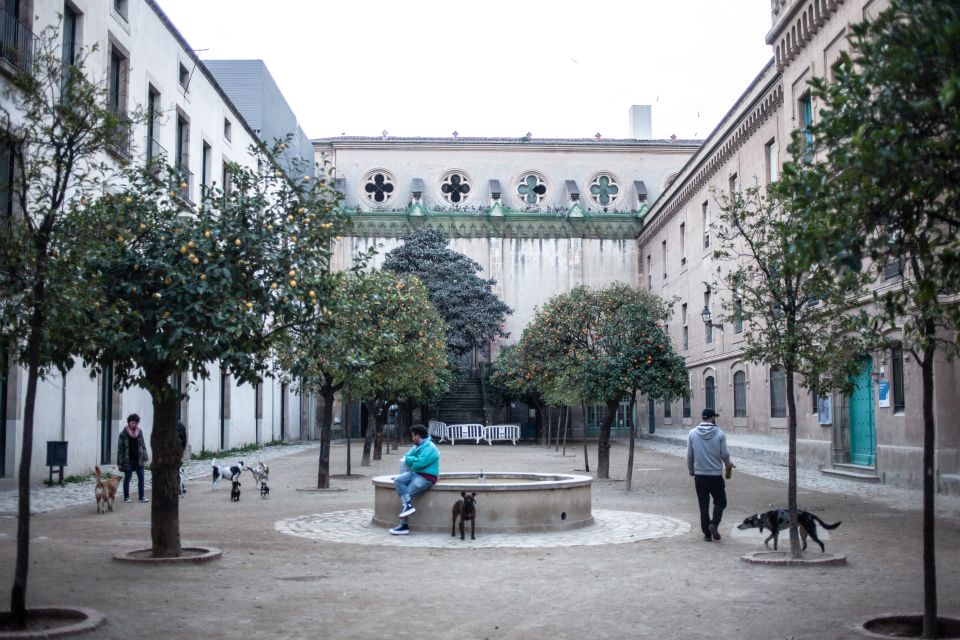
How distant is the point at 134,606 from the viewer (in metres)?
8.13

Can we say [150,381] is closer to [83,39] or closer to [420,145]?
[83,39]

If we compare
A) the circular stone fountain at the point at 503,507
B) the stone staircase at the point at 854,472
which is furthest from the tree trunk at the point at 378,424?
the circular stone fountain at the point at 503,507

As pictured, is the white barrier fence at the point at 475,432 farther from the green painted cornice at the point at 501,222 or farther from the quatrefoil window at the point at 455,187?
the quatrefoil window at the point at 455,187

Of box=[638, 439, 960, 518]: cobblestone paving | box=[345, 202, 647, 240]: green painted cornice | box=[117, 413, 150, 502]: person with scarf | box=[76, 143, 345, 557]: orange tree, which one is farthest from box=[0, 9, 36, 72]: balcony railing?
Answer: box=[345, 202, 647, 240]: green painted cornice

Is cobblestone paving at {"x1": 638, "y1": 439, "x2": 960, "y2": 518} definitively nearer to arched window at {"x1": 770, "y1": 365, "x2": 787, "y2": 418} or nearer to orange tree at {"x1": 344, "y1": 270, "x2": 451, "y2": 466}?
arched window at {"x1": 770, "y1": 365, "x2": 787, "y2": 418}

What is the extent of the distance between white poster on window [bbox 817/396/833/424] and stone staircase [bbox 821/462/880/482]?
118 centimetres

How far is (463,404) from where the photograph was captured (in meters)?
50.9

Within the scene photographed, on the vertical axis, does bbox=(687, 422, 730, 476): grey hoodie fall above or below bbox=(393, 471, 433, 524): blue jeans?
above

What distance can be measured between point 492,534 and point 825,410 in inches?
553

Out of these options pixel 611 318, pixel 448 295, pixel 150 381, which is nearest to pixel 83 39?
pixel 611 318

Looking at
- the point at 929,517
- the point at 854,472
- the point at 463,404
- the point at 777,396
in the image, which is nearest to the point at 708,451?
the point at 929,517

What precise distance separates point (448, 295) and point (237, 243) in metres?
38.1

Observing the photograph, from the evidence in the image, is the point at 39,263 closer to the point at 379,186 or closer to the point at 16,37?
the point at 16,37

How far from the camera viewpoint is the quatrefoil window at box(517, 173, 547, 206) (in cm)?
5638
